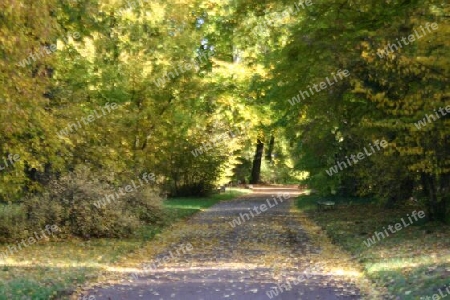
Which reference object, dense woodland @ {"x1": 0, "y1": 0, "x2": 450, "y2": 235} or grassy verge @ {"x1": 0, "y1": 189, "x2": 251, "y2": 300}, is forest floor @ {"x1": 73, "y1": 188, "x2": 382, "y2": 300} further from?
dense woodland @ {"x1": 0, "y1": 0, "x2": 450, "y2": 235}

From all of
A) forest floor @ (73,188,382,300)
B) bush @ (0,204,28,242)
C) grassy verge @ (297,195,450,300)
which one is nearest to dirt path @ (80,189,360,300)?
forest floor @ (73,188,382,300)

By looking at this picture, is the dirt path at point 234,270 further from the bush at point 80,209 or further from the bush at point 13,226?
the bush at point 13,226

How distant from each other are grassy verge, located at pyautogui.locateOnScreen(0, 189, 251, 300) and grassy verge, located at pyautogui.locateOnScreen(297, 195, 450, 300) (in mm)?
5307

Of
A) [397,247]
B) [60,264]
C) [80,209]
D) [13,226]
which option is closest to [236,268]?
[60,264]

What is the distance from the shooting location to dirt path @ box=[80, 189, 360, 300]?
32.4 ft

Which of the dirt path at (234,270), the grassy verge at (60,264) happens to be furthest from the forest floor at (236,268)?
the grassy verge at (60,264)

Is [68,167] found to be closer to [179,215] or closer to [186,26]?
[179,215]

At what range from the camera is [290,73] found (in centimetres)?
2050

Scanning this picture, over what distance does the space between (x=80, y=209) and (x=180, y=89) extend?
9632 millimetres

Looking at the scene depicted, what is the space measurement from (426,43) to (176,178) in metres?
24.7

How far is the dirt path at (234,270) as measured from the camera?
32.4ft

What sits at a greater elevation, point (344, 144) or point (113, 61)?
point (113, 61)

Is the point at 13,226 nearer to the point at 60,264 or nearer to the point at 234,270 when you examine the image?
the point at 60,264

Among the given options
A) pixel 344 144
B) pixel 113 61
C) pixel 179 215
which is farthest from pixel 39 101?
pixel 344 144
